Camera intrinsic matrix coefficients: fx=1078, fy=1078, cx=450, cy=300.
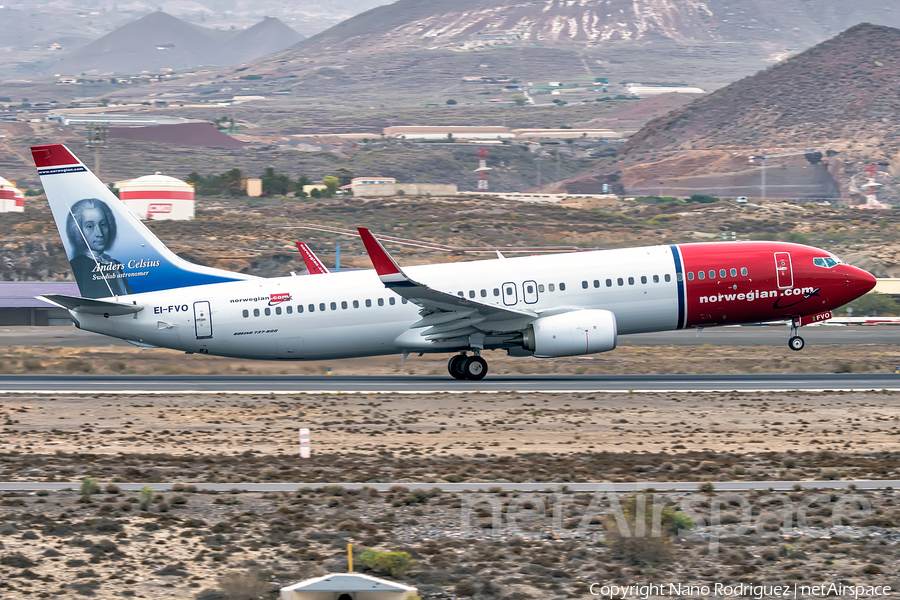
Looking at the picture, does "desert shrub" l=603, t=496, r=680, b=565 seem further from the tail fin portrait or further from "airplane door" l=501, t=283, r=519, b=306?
the tail fin portrait

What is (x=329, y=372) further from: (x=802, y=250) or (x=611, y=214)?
(x=611, y=214)

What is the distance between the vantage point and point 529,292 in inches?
1439

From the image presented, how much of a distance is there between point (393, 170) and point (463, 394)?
148 metres

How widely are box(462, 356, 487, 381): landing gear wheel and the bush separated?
68.9ft

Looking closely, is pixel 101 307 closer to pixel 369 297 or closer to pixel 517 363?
pixel 369 297

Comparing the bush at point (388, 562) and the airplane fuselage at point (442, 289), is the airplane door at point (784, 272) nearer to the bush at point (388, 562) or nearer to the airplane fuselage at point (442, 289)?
the airplane fuselage at point (442, 289)

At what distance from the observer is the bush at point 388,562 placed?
16422 millimetres

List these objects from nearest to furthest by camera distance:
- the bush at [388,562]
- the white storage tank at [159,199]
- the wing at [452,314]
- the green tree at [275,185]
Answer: the bush at [388,562] < the wing at [452,314] < the white storage tank at [159,199] < the green tree at [275,185]

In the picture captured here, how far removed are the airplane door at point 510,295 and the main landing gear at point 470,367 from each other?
246 centimetres

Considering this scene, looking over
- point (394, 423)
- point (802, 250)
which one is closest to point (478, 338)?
point (394, 423)

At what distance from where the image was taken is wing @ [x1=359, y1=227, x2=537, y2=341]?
34.6 m

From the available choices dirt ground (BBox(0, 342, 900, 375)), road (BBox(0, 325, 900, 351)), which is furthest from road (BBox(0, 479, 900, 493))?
road (BBox(0, 325, 900, 351))
